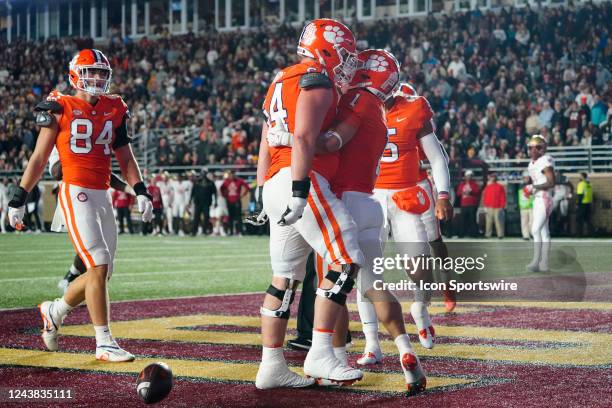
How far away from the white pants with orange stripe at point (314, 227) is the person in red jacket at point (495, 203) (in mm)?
17736

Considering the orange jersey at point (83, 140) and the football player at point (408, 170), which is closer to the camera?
the orange jersey at point (83, 140)

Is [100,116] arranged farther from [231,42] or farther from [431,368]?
[231,42]

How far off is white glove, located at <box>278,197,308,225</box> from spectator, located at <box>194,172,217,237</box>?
20991 millimetres

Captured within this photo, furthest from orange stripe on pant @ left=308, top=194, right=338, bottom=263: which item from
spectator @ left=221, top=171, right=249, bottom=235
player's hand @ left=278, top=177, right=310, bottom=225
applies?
spectator @ left=221, top=171, right=249, bottom=235

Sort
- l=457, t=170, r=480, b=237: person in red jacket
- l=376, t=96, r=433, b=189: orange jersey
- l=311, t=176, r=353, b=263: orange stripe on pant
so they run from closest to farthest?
l=311, t=176, r=353, b=263: orange stripe on pant < l=376, t=96, r=433, b=189: orange jersey < l=457, t=170, r=480, b=237: person in red jacket

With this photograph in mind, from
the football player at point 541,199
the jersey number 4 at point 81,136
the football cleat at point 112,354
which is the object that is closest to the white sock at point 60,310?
the football cleat at point 112,354

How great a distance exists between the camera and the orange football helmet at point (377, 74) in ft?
19.5

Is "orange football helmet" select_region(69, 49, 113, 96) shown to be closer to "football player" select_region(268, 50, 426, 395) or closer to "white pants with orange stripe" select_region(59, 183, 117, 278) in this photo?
"white pants with orange stripe" select_region(59, 183, 117, 278)

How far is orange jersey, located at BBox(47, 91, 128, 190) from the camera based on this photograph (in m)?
6.79

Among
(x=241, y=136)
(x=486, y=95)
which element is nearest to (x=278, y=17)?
(x=241, y=136)

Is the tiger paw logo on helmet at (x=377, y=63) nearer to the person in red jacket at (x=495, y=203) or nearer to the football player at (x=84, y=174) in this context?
the football player at (x=84, y=174)

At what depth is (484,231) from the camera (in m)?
24.0

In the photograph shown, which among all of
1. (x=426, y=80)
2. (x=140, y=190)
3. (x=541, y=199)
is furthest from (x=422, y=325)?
(x=426, y=80)

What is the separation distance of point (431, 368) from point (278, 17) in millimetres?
32287
